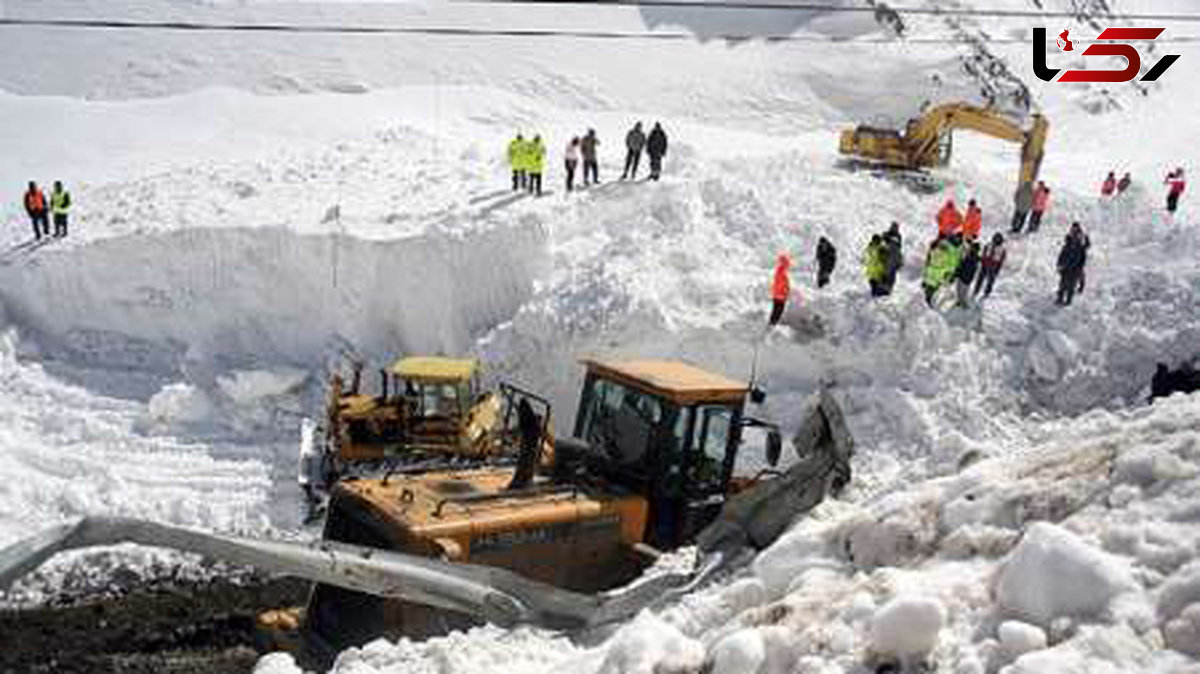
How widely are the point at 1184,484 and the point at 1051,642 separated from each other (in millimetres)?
1096

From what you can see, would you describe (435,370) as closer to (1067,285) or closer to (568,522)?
(568,522)

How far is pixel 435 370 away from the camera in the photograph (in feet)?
48.7

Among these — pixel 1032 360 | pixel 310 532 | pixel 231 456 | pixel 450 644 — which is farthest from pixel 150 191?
pixel 450 644

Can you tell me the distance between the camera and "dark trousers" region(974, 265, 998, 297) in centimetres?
1802

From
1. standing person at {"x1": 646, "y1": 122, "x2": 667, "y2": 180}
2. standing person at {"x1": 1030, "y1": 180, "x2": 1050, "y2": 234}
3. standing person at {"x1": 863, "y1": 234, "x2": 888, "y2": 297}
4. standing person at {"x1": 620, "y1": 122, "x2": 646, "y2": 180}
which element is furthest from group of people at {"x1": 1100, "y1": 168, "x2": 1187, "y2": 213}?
standing person at {"x1": 620, "y1": 122, "x2": 646, "y2": 180}

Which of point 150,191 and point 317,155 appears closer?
point 150,191

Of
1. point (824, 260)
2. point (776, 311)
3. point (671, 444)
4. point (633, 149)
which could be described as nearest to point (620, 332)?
point (776, 311)

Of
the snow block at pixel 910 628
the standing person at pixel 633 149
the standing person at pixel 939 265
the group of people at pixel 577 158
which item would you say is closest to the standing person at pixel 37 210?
the group of people at pixel 577 158

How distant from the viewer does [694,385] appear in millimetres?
9672

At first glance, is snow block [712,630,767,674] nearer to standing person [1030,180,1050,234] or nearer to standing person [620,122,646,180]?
standing person [620,122,646,180]

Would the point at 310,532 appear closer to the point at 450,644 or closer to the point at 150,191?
the point at 450,644

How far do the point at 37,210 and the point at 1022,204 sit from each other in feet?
53.5

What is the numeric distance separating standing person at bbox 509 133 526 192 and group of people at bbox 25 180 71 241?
724 cm

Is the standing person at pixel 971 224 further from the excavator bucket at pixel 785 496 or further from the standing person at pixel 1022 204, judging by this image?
the excavator bucket at pixel 785 496
